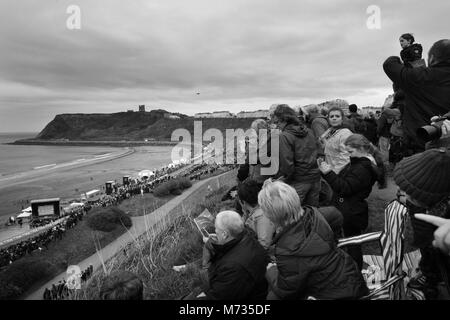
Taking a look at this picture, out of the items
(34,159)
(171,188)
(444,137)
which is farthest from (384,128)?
(34,159)

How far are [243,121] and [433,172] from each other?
14095 centimetres

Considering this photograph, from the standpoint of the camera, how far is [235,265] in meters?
2.77

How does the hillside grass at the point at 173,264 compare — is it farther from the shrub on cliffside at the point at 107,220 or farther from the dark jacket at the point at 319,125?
the shrub on cliffside at the point at 107,220

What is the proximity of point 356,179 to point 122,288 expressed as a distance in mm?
2314

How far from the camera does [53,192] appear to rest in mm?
36344

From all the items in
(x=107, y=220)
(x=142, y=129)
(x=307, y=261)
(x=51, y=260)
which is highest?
(x=142, y=129)

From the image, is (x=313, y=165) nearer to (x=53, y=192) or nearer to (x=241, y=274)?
(x=241, y=274)

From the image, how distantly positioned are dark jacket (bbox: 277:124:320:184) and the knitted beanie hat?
178cm

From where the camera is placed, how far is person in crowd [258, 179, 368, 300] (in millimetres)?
2289

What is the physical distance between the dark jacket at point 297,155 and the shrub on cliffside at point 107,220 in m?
13.6

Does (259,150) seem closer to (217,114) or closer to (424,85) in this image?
(424,85)

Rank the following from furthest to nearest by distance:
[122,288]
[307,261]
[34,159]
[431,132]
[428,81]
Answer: [34,159]
[428,81]
[122,288]
[431,132]
[307,261]

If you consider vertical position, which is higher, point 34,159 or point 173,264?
point 173,264
